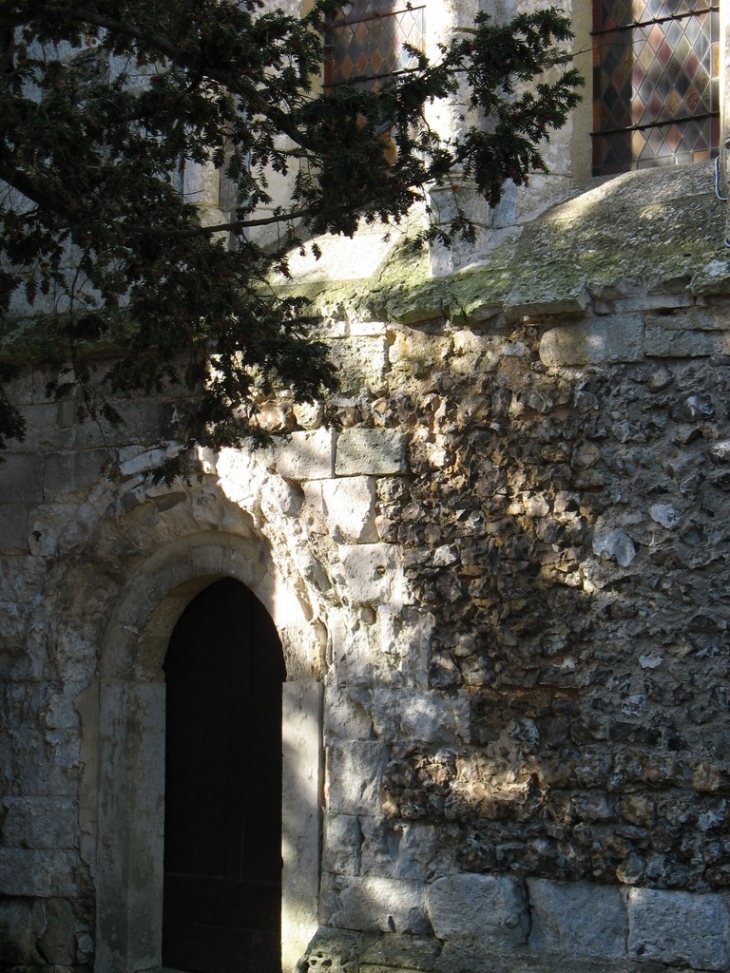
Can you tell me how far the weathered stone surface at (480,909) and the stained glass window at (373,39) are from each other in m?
3.53

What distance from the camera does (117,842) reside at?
678cm

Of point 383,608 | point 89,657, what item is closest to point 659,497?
point 383,608

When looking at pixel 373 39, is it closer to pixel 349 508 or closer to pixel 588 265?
pixel 588 265

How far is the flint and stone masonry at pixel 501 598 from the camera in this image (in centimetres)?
523

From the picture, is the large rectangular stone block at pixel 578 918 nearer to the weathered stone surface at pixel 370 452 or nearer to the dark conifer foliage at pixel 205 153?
the weathered stone surface at pixel 370 452

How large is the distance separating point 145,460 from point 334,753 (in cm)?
166

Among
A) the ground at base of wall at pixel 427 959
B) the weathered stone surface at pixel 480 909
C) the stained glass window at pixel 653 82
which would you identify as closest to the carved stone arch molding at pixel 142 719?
the ground at base of wall at pixel 427 959

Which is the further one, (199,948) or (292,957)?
(199,948)

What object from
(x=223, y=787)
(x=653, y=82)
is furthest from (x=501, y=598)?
(x=653, y=82)

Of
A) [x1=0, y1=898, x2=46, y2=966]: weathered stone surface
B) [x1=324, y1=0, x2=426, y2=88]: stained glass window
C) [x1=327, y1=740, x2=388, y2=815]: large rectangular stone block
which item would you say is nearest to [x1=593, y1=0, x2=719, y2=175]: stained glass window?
[x1=324, y1=0, x2=426, y2=88]: stained glass window

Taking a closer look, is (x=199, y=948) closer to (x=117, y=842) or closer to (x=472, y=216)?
(x=117, y=842)

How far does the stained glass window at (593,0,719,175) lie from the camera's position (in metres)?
5.94

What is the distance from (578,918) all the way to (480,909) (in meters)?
0.38

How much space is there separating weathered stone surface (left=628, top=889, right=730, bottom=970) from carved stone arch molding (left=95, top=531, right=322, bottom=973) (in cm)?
184
